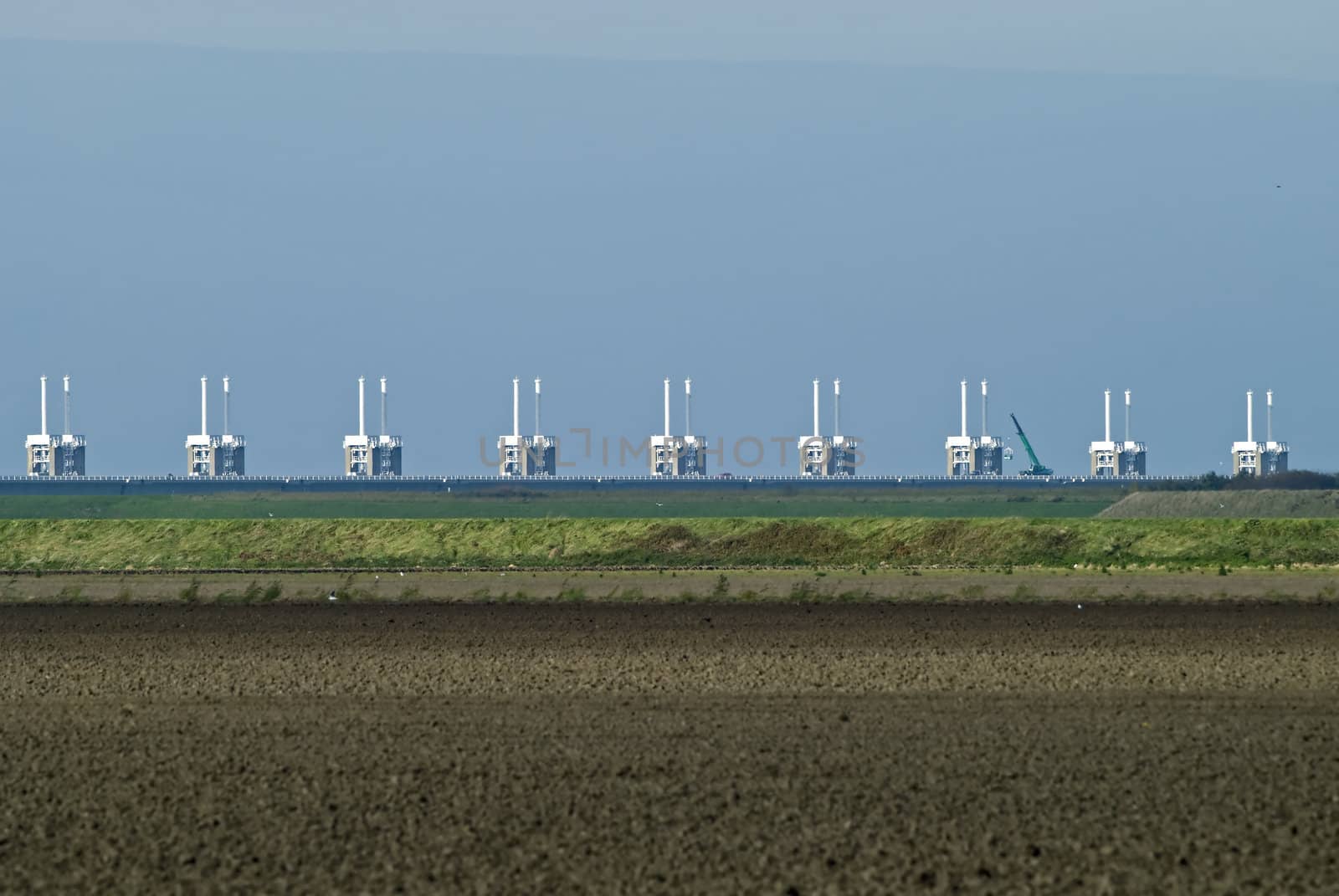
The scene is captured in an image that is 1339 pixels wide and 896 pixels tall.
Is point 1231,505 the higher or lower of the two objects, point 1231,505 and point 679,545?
the higher

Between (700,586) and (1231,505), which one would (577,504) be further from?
(700,586)

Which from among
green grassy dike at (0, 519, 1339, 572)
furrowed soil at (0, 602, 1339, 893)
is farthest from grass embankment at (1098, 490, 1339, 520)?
furrowed soil at (0, 602, 1339, 893)

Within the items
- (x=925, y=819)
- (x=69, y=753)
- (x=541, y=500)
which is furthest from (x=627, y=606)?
(x=541, y=500)

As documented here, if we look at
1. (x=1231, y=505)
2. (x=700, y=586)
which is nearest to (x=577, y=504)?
(x=1231, y=505)

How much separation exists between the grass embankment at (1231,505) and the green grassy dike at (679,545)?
2063 centimetres

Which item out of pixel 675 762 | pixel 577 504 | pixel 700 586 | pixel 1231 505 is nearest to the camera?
pixel 675 762

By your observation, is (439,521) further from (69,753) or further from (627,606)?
(69,753)

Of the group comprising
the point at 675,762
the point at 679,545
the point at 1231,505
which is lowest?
the point at 675,762

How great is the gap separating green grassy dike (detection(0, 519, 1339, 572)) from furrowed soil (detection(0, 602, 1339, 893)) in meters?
15.6

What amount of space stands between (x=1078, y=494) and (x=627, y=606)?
85.0 meters

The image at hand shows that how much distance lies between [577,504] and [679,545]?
5706cm

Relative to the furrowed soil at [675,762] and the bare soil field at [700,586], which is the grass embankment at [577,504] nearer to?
the bare soil field at [700,586]

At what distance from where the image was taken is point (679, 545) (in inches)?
1714

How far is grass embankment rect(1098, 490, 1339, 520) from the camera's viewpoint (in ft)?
215
